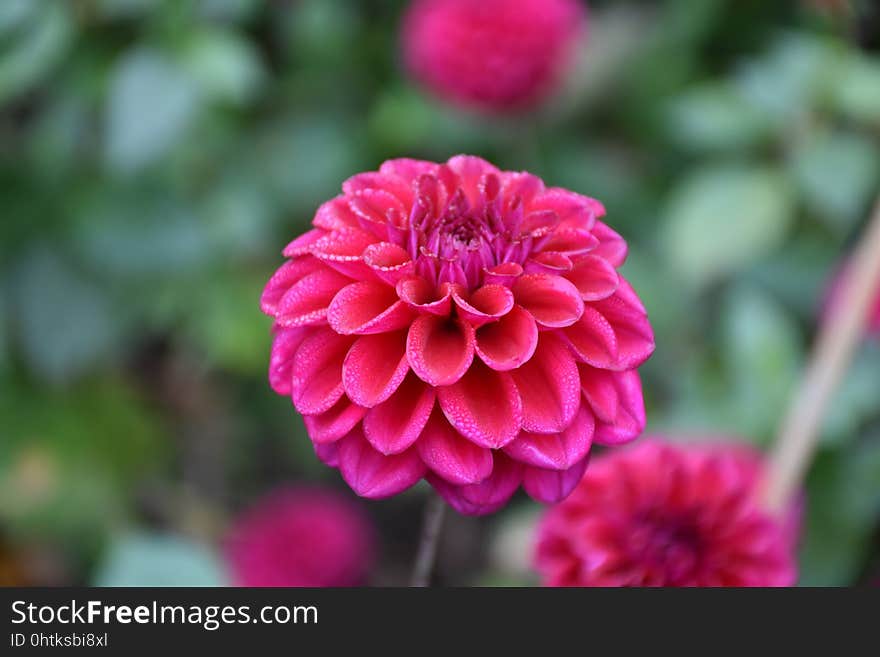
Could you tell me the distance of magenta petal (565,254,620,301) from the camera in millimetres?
567

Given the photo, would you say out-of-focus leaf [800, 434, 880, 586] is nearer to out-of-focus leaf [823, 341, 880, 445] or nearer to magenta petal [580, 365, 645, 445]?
out-of-focus leaf [823, 341, 880, 445]

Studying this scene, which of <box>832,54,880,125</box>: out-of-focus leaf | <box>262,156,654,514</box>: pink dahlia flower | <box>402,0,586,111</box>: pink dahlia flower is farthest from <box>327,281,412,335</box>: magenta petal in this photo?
<box>832,54,880,125</box>: out-of-focus leaf

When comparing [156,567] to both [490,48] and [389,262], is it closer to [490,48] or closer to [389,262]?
[389,262]

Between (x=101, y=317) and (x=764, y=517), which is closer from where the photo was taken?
(x=764, y=517)

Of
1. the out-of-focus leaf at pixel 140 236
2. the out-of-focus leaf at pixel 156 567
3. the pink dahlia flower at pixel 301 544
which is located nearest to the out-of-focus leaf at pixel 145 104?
the out-of-focus leaf at pixel 140 236

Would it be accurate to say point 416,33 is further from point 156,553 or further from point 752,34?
point 156,553

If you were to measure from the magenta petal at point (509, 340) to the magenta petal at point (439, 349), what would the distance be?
1cm

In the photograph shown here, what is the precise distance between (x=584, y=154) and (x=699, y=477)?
0.94 m

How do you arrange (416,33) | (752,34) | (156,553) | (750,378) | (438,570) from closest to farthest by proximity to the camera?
1. (156,553)
2. (750,378)
3. (416,33)
4. (752,34)
5. (438,570)

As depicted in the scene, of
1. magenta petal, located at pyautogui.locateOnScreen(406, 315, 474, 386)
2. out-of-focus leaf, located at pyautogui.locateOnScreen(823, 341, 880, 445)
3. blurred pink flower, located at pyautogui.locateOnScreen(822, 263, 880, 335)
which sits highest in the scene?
magenta petal, located at pyautogui.locateOnScreen(406, 315, 474, 386)

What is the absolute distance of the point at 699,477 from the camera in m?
0.76

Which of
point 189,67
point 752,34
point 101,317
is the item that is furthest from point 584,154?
point 101,317

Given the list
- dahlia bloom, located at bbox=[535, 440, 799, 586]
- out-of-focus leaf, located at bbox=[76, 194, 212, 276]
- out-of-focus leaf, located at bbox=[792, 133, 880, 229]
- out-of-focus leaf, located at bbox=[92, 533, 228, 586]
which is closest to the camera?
dahlia bloom, located at bbox=[535, 440, 799, 586]

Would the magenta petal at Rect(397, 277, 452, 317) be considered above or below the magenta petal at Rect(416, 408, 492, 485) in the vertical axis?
above
